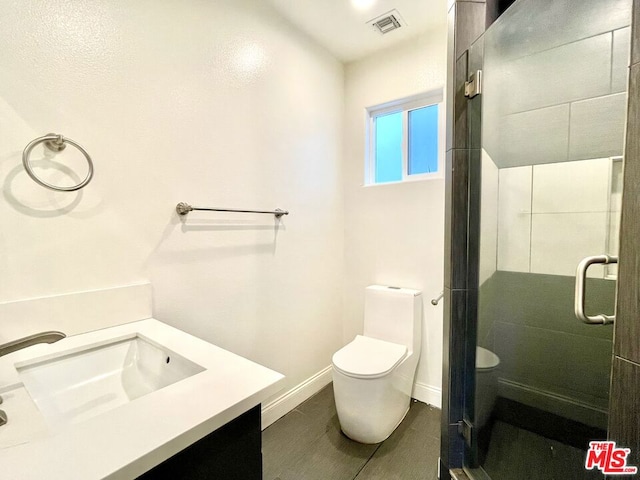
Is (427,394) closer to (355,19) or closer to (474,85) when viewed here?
(474,85)

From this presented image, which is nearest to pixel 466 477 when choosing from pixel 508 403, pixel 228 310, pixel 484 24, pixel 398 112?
pixel 508 403

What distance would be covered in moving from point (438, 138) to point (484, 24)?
796mm

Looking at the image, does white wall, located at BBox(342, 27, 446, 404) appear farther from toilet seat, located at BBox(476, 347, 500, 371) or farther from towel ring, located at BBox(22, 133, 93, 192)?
towel ring, located at BBox(22, 133, 93, 192)

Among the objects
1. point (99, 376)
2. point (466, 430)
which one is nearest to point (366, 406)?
point (466, 430)

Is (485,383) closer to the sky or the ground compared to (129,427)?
closer to the ground

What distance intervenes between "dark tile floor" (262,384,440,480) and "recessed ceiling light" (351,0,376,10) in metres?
2.55

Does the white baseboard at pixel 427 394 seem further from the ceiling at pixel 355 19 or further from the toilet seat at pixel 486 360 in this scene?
the ceiling at pixel 355 19

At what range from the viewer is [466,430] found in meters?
1.36

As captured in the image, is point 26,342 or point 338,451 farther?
point 338,451

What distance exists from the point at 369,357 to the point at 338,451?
0.52 m

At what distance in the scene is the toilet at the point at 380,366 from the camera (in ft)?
5.30

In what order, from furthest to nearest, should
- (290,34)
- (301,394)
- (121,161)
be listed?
(301,394), (290,34), (121,161)

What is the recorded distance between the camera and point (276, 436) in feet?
5.69

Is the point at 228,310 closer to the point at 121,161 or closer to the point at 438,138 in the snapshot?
the point at 121,161
